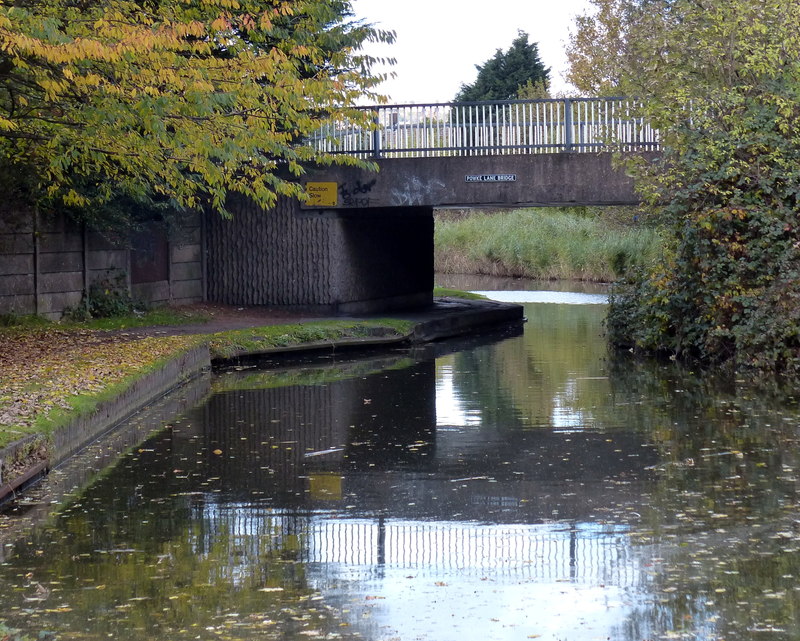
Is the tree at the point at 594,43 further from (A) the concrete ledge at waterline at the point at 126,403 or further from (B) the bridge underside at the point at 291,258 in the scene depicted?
(A) the concrete ledge at waterline at the point at 126,403

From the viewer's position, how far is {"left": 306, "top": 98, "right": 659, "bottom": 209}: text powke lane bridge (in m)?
23.5

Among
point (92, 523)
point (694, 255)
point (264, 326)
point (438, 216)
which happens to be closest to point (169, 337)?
point (264, 326)

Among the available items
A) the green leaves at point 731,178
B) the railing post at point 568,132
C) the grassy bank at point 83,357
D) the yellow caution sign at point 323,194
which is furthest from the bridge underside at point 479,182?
the green leaves at point 731,178

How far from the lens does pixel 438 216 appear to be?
59.4 metres

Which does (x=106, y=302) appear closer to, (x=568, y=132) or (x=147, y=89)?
(x=147, y=89)

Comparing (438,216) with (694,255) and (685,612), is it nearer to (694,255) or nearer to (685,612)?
(694,255)

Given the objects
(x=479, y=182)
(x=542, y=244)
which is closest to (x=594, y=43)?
(x=542, y=244)

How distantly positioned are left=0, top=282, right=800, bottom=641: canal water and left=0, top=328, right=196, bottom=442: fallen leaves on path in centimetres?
89

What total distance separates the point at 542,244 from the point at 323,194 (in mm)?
21034

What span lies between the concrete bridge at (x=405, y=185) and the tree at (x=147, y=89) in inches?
191

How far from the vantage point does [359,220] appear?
26469 millimetres

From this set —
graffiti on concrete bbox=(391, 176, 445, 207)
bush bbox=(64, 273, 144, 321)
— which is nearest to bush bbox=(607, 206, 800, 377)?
graffiti on concrete bbox=(391, 176, 445, 207)

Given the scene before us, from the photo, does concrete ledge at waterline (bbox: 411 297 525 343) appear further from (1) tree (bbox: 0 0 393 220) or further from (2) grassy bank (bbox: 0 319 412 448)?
Result: (1) tree (bbox: 0 0 393 220)

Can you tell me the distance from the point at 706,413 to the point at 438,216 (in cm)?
4582
